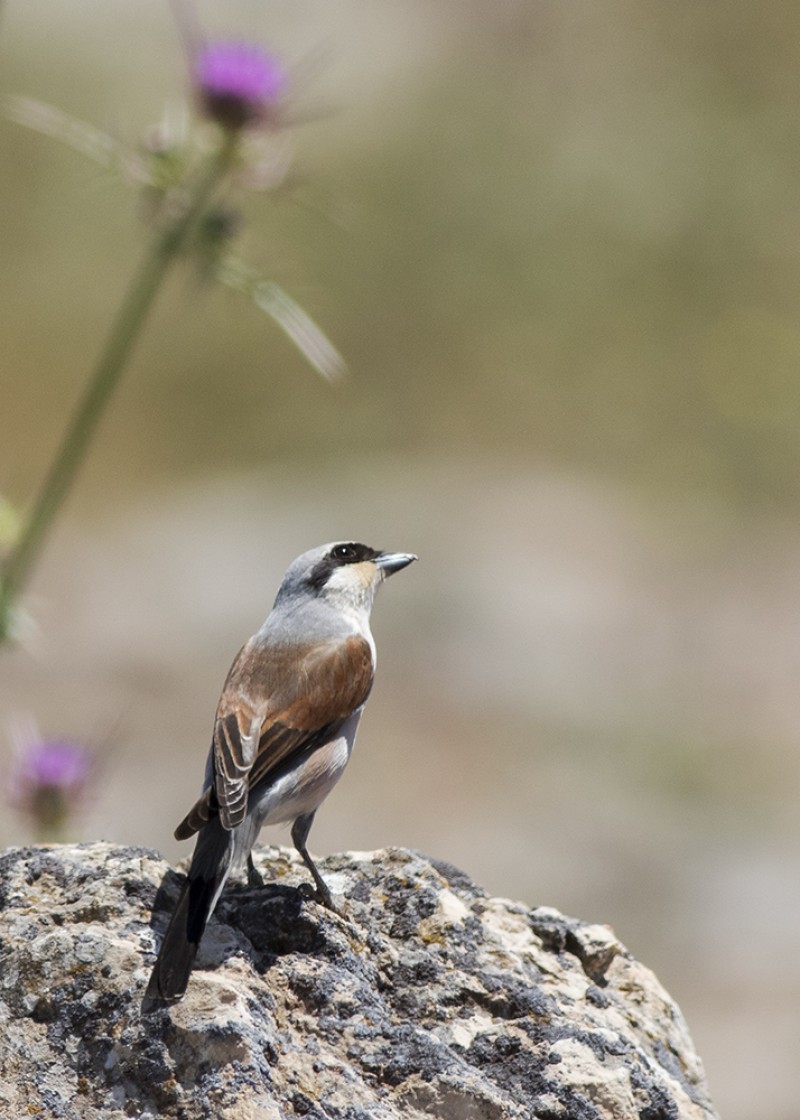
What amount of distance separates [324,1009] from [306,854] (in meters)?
0.74

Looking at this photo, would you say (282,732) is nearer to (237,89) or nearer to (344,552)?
(344,552)

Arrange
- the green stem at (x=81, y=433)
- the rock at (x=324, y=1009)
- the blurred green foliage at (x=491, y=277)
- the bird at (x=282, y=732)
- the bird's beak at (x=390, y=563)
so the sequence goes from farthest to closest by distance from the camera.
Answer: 1. the blurred green foliage at (x=491, y=277)
2. the bird's beak at (x=390, y=563)
3. the green stem at (x=81, y=433)
4. the bird at (x=282, y=732)
5. the rock at (x=324, y=1009)

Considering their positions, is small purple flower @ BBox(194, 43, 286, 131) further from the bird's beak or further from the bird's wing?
the bird's wing

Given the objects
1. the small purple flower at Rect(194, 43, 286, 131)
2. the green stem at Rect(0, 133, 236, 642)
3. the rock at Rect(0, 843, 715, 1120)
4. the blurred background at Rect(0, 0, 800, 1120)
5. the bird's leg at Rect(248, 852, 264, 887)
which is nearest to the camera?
the rock at Rect(0, 843, 715, 1120)

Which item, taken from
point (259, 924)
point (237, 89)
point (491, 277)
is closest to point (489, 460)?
point (491, 277)

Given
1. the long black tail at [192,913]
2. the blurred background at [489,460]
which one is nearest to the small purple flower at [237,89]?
the blurred background at [489,460]

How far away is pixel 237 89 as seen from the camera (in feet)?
22.4

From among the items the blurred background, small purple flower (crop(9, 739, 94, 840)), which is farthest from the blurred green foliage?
small purple flower (crop(9, 739, 94, 840))

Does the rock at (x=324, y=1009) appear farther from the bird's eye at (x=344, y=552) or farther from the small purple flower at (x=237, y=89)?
the small purple flower at (x=237, y=89)

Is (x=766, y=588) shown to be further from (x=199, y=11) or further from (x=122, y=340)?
(x=122, y=340)

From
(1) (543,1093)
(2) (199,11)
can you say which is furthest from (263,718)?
(2) (199,11)

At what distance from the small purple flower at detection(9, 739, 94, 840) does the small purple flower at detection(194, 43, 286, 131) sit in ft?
8.75

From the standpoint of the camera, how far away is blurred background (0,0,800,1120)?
1406 centimetres

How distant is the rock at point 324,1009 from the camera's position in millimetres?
4184
